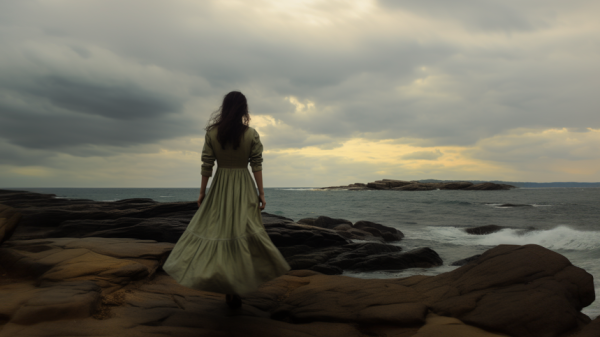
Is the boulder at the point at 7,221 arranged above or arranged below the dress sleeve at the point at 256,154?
below

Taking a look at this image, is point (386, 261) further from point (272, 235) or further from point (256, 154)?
point (256, 154)

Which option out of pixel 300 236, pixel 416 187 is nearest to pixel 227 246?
pixel 300 236

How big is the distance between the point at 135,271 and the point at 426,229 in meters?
18.3

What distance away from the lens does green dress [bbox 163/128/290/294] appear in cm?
399

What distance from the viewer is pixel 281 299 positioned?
568 centimetres

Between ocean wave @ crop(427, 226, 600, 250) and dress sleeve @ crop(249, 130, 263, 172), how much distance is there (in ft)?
44.7

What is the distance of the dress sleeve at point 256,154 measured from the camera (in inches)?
185

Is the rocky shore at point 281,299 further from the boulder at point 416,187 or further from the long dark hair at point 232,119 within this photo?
the boulder at point 416,187

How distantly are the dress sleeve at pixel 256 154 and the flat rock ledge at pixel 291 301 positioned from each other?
2025mm

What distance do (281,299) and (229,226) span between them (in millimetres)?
2126

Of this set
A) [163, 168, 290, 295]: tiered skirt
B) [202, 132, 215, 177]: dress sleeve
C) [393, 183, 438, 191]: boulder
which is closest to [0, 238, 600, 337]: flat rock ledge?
[163, 168, 290, 295]: tiered skirt

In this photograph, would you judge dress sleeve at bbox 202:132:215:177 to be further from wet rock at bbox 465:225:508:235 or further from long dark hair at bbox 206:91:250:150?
wet rock at bbox 465:225:508:235

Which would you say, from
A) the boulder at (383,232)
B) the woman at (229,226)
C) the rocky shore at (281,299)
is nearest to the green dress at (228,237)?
the woman at (229,226)

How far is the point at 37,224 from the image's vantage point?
1006cm
